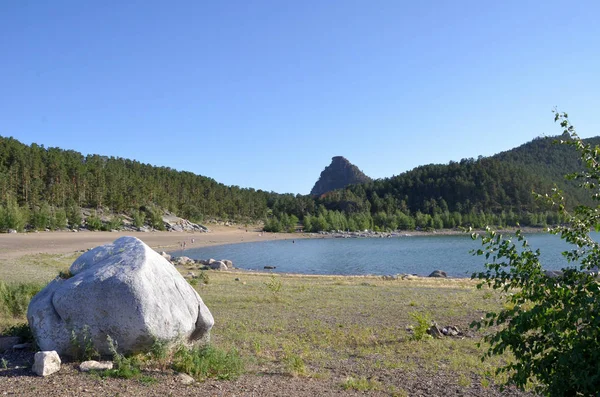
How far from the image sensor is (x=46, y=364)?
8.00 meters

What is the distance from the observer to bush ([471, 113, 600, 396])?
4.45m

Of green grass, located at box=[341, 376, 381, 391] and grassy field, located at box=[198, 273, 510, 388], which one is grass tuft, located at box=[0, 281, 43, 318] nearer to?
grassy field, located at box=[198, 273, 510, 388]

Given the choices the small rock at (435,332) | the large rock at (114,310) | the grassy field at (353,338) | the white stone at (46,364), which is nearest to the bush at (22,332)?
the grassy field at (353,338)

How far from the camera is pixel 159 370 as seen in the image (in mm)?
8602

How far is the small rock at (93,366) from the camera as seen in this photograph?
816 cm

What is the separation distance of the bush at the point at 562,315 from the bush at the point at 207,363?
18.7 ft

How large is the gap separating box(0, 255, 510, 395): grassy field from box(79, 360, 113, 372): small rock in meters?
2.80

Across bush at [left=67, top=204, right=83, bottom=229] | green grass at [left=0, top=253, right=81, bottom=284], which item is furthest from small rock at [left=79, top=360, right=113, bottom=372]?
bush at [left=67, top=204, right=83, bottom=229]

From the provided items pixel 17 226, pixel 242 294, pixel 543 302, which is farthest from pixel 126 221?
pixel 543 302

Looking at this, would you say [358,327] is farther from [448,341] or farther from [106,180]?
[106,180]

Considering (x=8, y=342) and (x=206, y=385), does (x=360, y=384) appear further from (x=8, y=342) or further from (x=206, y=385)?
(x=8, y=342)

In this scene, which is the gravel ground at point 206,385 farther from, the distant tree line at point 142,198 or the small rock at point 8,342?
the distant tree line at point 142,198

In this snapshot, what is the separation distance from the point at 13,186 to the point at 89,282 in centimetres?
10362

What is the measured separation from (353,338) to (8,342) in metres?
9.10
